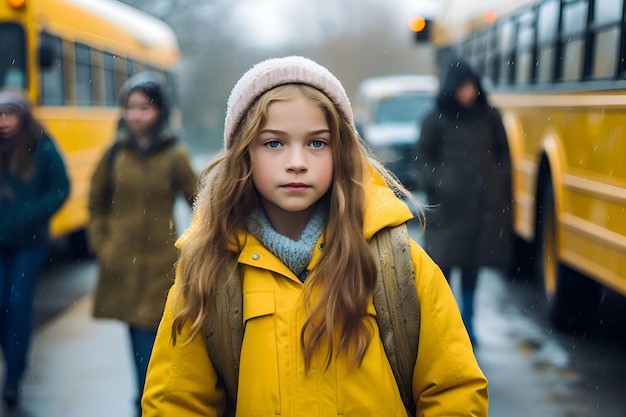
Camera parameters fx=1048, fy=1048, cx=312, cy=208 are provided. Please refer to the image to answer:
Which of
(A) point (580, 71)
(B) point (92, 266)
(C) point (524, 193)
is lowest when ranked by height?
(B) point (92, 266)

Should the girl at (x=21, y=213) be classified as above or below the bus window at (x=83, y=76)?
below

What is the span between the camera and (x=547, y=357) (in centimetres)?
695

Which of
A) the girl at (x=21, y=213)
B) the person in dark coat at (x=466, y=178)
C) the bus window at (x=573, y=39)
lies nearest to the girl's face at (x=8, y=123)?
the girl at (x=21, y=213)

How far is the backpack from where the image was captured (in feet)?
7.48

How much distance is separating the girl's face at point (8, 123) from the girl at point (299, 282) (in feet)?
12.8

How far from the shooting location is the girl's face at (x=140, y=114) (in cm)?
532

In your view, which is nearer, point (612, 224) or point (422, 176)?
point (612, 224)

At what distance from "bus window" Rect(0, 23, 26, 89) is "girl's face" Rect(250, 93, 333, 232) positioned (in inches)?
340

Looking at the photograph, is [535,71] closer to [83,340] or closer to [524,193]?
[524,193]

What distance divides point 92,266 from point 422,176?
5.99 metres

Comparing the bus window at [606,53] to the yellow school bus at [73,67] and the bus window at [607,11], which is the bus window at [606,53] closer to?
the bus window at [607,11]

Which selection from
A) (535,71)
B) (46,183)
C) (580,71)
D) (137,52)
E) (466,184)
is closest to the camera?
(46,183)

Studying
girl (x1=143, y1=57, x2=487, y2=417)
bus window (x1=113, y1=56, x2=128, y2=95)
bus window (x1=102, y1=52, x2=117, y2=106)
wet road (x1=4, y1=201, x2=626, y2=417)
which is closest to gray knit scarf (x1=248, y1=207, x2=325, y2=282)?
girl (x1=143, y1=57, x2=487, y2=417)

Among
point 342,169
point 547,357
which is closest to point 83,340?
point 547,357
